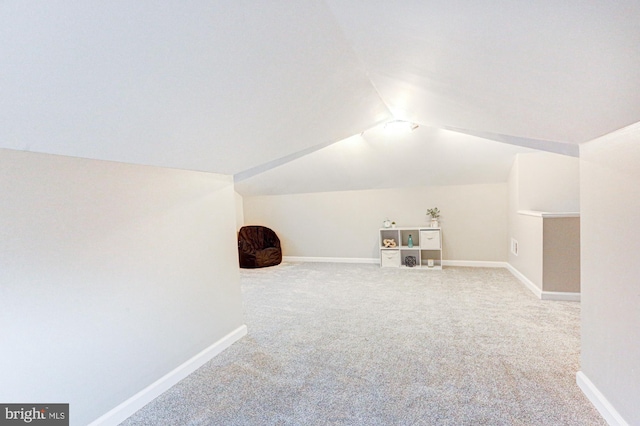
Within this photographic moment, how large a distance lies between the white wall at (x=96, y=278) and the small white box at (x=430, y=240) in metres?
4.07

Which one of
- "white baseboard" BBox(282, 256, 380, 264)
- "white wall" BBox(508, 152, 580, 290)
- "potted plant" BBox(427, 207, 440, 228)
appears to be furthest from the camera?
"white baseboard" BBox(282, 256, 380, 264)

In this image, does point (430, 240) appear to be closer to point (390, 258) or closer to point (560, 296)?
point (390, 258)

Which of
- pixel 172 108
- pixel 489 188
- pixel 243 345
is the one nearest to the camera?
pixel 172 108

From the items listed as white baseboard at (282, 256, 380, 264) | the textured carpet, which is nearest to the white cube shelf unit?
white baseboard at (282, 256, 380, 264)

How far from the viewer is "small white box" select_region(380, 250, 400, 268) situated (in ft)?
19.5

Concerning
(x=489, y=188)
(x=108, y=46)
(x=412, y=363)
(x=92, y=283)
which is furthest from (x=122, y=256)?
(x=489, y=188)

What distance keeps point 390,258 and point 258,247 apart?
8.64ft

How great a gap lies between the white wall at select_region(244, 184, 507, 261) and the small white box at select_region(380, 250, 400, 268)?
0.37m

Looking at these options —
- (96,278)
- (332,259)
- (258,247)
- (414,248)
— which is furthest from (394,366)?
(258,247)

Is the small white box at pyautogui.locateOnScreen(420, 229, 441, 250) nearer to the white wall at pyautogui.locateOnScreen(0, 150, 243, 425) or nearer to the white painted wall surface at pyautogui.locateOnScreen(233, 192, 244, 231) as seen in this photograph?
the white painted wall surface at pyautogui.locateOnScreen(233, 192, 244, 231)

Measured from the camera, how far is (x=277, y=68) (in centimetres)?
159

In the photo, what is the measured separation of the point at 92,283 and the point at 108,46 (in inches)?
52.0

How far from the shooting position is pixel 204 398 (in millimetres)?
2098

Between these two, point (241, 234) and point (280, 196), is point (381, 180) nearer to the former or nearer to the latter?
point (280, 196)
